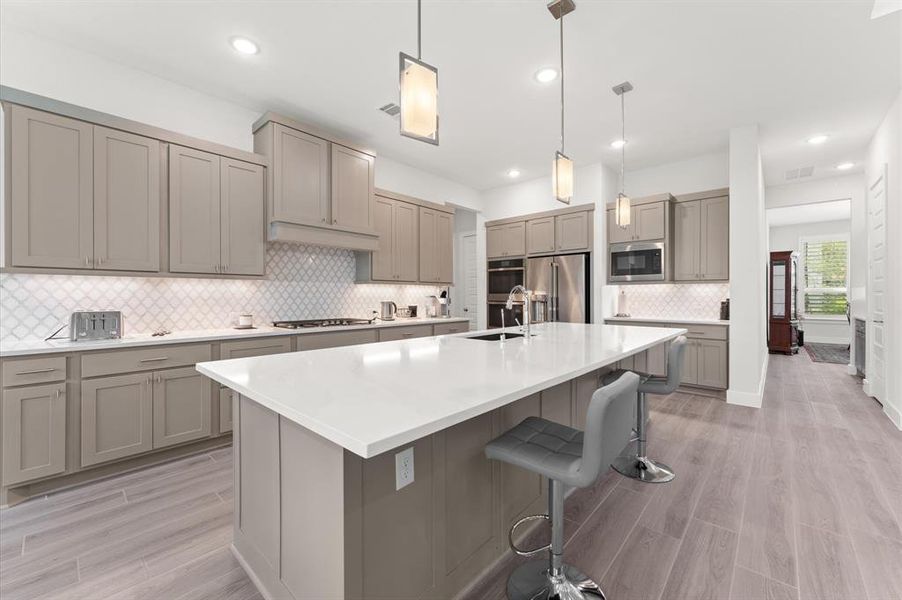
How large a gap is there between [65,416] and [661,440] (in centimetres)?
426

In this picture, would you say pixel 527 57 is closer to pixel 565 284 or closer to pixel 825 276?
pixel 565 284

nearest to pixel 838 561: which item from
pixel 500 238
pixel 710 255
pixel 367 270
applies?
pixel 710 255

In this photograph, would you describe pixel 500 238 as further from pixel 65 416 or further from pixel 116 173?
pixel 65 416

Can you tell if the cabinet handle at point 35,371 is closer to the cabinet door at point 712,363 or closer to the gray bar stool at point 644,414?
the gray bar stool at point 644,414

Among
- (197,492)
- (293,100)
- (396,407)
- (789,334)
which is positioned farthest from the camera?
(789,334)

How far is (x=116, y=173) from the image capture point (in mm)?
2779

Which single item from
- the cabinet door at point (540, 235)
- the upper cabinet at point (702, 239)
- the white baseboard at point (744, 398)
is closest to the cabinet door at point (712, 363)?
the white baseboard at point (744, 398)

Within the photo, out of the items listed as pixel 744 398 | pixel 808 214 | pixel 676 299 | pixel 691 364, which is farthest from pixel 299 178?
pixel 808 214

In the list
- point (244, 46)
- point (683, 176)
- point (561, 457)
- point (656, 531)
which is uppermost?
point (244, 46)

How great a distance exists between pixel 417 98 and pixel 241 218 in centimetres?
257

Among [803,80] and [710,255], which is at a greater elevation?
[803,80]

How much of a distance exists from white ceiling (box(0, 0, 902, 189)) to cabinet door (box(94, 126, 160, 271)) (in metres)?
0.68

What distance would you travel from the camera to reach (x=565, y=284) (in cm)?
541

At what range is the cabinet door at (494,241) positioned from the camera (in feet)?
20.5
